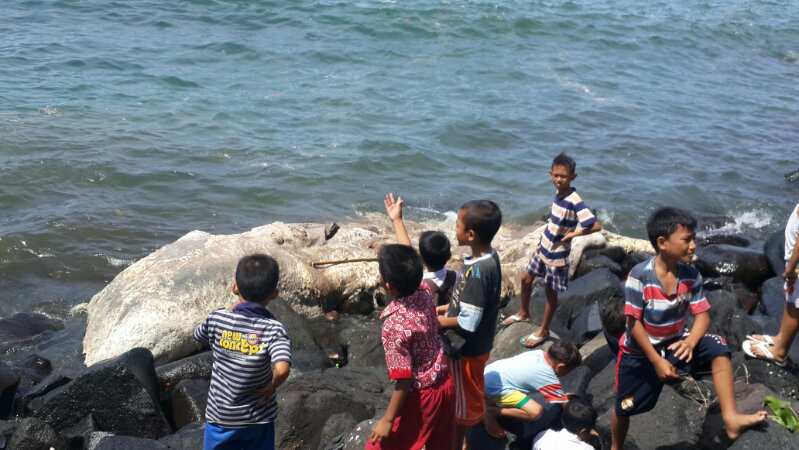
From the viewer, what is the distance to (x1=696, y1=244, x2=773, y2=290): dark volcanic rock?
873 cm

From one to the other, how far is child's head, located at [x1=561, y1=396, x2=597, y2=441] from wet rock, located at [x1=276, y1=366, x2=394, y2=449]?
1178 mm

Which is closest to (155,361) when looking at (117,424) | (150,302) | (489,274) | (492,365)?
(150,302)

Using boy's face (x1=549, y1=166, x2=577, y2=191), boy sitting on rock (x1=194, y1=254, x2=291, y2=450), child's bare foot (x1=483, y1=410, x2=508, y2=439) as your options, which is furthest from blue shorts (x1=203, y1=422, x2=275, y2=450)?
boy's face (x1=549, y1=166, x2=577, y2=191)

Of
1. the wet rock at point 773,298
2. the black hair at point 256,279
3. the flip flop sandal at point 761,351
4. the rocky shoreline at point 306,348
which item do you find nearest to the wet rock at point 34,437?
the rocky shoreline at point 306,348

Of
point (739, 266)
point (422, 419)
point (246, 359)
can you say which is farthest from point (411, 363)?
point (739, 266)

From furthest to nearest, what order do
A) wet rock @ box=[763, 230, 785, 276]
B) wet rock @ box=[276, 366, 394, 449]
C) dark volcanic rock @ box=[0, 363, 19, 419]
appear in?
1. wet rock @ box=[763, 230, 785, 276]
2. dark volcanic rock @ box=[0, 363, 19, 419]
3. wet rock @ box=[276, 366, 394, 449]

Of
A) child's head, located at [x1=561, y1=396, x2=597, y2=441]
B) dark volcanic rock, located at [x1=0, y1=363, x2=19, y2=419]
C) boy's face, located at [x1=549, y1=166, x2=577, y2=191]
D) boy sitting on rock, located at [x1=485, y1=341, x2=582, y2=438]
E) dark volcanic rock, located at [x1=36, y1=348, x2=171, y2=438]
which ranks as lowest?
dark volcanic rock, located at [x1=0, y1=363, x2=19, y2=419]

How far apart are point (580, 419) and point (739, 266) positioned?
443cm

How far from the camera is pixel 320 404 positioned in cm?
534

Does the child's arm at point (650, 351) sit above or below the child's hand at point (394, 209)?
below

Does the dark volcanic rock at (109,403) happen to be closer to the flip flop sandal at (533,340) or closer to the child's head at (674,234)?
the flip flop sandal at (533,340)

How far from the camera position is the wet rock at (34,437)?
5387mm

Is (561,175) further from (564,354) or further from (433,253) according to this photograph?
(433,253)

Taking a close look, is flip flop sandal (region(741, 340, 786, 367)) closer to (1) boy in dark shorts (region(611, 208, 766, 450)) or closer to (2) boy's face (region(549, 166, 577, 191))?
(1) boy in dark shorts (region(611, 208, 766, 450))
